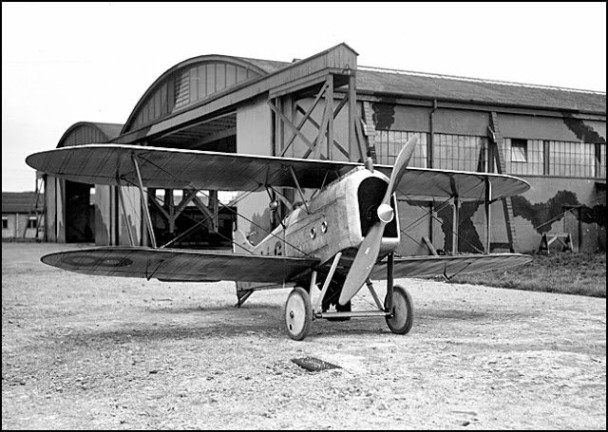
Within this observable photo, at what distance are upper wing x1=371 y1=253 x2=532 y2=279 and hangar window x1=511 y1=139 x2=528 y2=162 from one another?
13.7m

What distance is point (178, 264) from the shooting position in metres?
8.74

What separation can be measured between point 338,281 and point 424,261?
4.90 ft

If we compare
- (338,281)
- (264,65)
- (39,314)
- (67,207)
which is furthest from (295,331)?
(67,207)

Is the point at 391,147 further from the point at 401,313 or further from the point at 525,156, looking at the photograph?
the point at 401,313

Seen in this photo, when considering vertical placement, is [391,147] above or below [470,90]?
below

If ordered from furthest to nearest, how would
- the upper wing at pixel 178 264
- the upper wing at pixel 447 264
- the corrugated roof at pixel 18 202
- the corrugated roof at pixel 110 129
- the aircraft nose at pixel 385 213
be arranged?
the corrugated roof at pixel 18 202
the corrugated roof at pixel 110 129
the upper wing at pixel 447 264
the upper wing at pixel 178 264
the aircraft nose at pixel 385 213

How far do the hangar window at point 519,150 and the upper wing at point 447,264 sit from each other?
1373cm

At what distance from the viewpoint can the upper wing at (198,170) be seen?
329 inches

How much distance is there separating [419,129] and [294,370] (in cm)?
1686

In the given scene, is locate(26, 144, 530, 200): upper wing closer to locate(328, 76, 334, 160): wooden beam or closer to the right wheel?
the right wheel

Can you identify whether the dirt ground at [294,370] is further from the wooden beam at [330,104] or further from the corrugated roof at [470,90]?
the corrugated roof at [470,90]

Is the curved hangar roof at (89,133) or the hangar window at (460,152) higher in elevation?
the curved hangar roof at (89,133)

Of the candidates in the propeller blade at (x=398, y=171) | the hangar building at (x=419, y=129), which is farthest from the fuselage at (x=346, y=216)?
the hangar building at (x=419, y=129)

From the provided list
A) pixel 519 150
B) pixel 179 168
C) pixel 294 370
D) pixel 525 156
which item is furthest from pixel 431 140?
pixel 294 370
